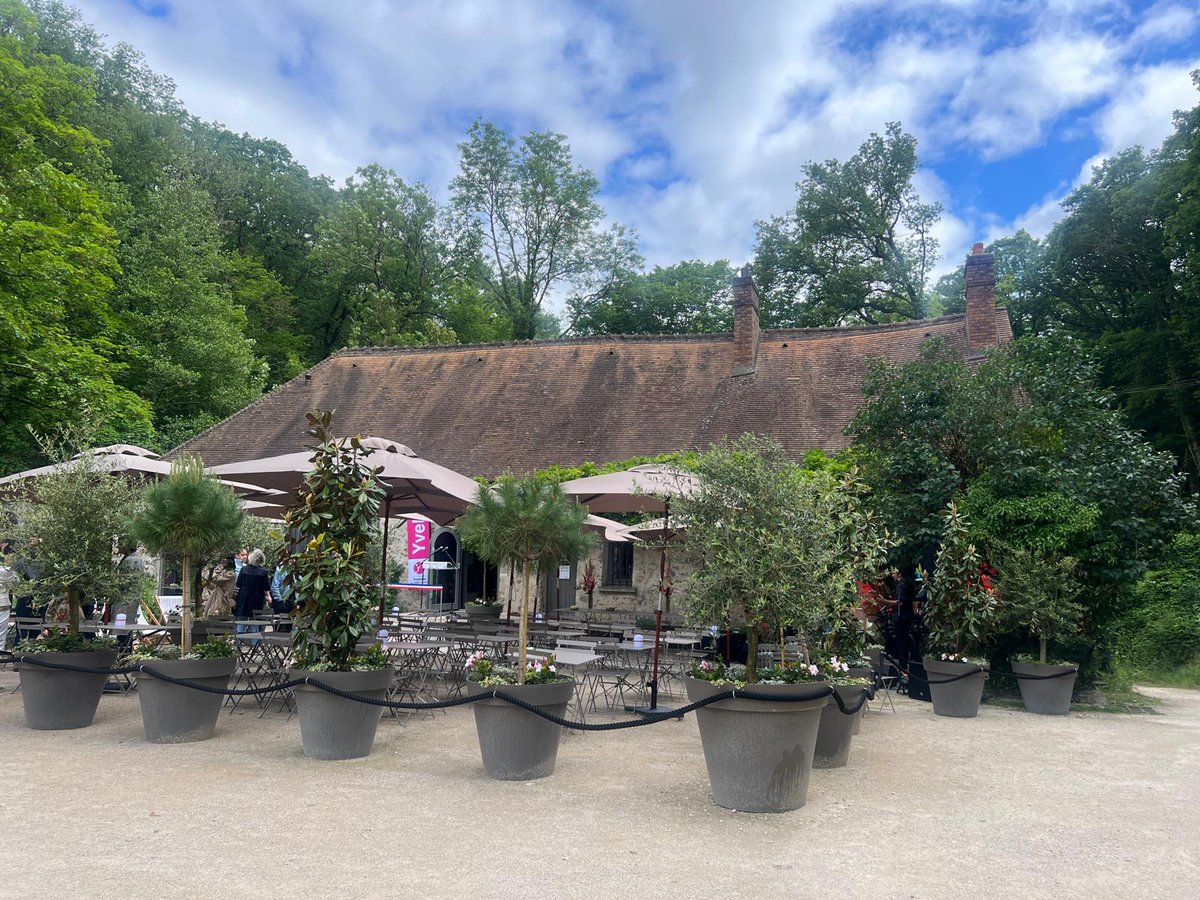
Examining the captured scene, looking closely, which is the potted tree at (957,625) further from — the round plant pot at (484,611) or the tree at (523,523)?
the round plant pot at (484,611)

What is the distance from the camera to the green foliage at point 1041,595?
949 centimetres

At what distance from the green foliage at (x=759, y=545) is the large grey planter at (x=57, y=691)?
5379mm

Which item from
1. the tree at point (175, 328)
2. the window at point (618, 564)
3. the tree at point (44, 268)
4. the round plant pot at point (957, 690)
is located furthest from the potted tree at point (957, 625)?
the tree at point (175, 328)

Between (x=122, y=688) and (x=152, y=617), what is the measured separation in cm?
101

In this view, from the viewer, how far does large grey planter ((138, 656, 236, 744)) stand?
670cm

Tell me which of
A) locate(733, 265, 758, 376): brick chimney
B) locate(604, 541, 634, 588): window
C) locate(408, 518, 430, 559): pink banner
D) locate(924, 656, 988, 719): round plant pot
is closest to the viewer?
locate(924, 656, 988, 719): round plant pot

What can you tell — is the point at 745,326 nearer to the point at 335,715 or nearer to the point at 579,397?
the point at 579,397

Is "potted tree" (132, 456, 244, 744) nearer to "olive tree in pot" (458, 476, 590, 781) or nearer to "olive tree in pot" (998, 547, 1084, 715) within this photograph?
"olive tree in pot" (458, 476, 590, 781)

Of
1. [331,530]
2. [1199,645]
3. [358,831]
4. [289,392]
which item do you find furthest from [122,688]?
[1199,645]

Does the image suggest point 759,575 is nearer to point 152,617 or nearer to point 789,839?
point 789,839

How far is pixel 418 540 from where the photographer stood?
1902 centimetres

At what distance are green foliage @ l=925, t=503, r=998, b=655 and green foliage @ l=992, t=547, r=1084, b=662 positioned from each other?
0.90 feet

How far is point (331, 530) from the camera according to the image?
6641 mm

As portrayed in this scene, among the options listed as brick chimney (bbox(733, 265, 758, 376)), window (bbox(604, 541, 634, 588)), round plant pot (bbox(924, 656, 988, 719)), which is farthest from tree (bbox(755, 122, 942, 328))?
round plant pot (bbox(924, 656, 988, 719))
